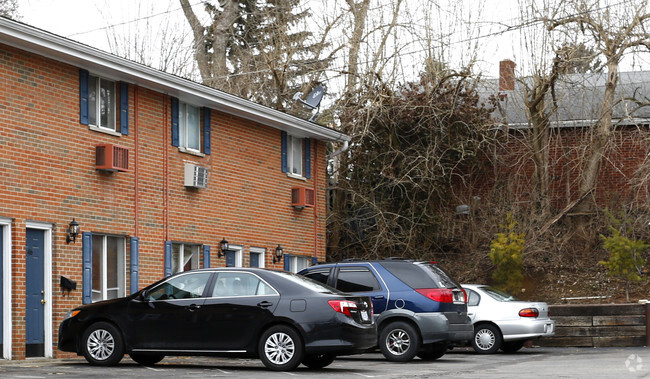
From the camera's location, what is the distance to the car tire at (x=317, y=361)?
47.4ft

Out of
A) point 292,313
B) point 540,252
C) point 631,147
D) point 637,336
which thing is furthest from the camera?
point 631,147

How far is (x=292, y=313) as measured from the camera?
13.5 metres

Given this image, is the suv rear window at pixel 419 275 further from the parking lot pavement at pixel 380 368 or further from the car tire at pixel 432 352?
the parking lot pavement at pixel 380 368

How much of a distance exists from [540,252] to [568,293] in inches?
92.7

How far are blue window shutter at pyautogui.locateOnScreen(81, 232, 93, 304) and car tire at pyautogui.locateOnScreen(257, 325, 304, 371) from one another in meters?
5.30

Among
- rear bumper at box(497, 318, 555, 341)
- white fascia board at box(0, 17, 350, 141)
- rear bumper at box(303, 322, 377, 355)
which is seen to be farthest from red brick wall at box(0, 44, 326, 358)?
rear bumper at box(497, 318, 555, 341)

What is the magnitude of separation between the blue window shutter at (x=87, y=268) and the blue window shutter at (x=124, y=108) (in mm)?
2429

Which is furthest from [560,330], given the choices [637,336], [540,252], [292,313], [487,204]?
[292,313]

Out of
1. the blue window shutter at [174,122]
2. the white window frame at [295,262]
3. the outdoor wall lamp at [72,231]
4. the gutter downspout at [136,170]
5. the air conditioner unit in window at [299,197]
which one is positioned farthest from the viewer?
the white window frame at [295,262]

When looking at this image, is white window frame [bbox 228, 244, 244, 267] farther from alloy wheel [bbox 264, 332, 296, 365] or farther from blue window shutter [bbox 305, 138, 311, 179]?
alloy wheel [bbox 264, 332, 296, 365]

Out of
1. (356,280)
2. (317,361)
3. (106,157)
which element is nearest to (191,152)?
(106,157)

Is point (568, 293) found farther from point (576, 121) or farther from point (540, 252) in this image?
point (576, 121)

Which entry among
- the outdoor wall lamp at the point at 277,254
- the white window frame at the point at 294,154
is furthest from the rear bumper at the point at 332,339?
the white window frame at the point at 294,154

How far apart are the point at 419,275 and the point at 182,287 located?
4.24 m
